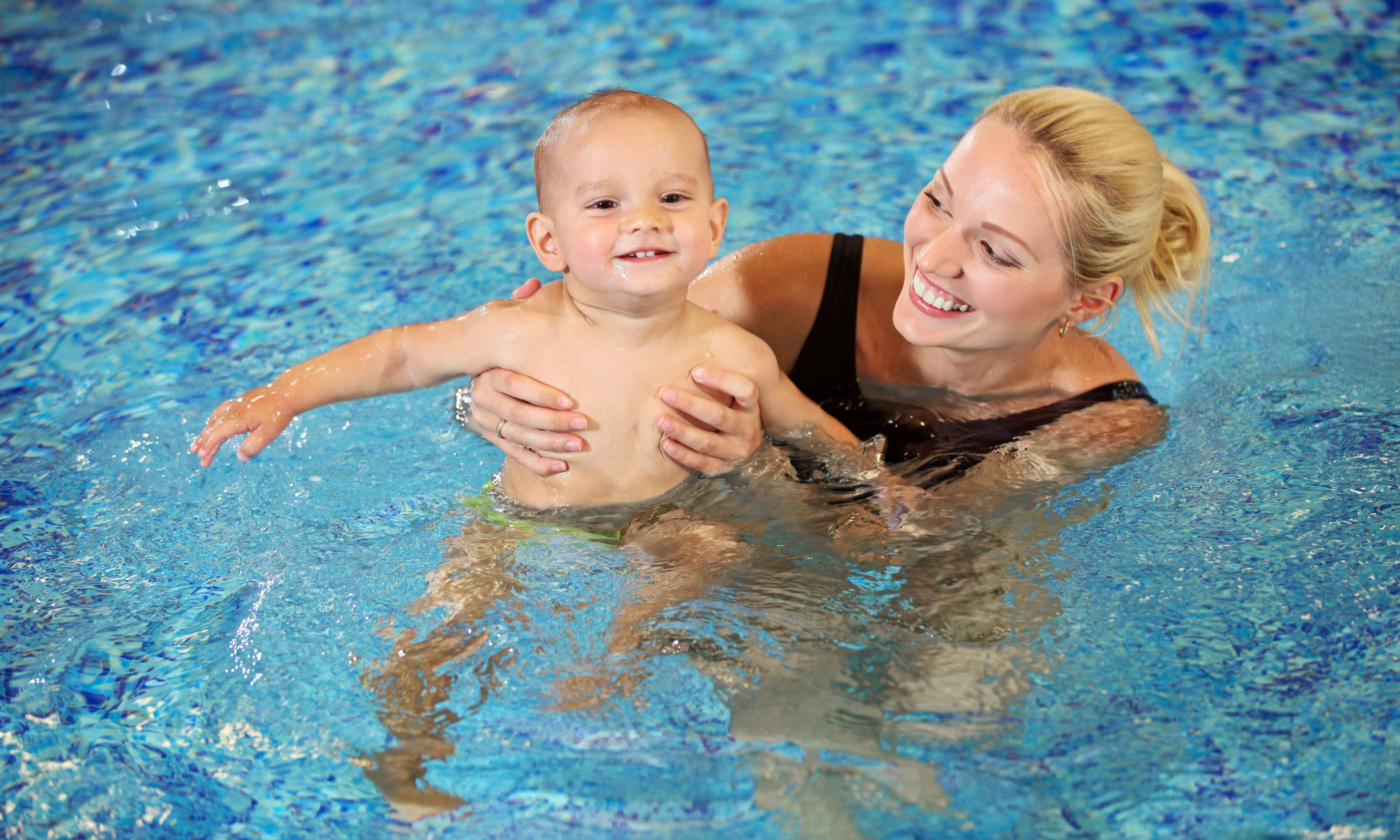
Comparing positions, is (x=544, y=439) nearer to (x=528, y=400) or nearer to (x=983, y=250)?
(x=528, y=400)

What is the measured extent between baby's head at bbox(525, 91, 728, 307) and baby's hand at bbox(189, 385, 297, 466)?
0.76m

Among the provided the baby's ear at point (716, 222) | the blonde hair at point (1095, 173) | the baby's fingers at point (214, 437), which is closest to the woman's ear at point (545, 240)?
the baby's ear at point (716, 222)

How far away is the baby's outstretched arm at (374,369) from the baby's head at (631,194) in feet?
1.19

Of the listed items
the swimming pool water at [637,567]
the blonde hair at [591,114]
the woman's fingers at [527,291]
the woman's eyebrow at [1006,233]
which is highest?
the blonde hair at [591,114]

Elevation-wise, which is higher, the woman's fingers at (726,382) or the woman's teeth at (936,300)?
the woman's teeth at (936,300)

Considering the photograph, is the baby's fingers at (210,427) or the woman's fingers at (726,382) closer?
the baby's fingers at (210,427)

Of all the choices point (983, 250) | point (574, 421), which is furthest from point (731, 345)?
point (983, 250)

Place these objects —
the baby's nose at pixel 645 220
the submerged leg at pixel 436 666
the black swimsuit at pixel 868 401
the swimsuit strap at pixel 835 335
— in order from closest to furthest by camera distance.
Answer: the submerged leg at pixel 436 666
the baby's nose at pixel 645 220
the black swimsuit at pixel 868 401
the swimsuit strap at pixel 835 335

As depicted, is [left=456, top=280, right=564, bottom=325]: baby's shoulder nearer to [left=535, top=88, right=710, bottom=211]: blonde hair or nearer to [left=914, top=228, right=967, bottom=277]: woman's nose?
[left=535, top=88, right=710, bottom=211]: blonde hair

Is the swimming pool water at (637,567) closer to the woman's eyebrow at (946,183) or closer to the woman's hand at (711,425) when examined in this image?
the woman's hand at (711,425)

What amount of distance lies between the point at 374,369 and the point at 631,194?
2.56 ft

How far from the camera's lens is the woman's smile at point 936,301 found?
9.12 feet

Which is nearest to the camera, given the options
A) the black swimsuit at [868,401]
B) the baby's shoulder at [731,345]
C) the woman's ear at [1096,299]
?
the baby's shoulder at [731,345]

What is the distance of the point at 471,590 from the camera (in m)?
2.60
